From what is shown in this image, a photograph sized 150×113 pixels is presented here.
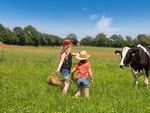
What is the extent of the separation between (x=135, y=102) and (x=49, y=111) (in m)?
3.28

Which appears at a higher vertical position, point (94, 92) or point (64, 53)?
point (64, 53)

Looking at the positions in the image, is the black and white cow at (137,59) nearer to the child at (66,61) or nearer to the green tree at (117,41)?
the child at (66,61)

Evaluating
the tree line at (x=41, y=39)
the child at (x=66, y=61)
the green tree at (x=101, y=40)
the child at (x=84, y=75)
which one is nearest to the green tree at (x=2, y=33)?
the tree line at (x=41, y=39)

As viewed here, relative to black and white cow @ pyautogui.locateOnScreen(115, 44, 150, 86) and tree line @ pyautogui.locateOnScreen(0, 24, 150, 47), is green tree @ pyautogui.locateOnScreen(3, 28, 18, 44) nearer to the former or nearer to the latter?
tree line @ pyautogui.locateOnScreen(0, 24, 150, 47)

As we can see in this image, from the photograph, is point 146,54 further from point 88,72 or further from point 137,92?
point 88,72

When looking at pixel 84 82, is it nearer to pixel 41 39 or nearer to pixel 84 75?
pixel 84 75

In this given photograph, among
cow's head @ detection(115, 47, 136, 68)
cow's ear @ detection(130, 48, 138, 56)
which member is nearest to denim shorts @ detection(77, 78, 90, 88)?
cow's head @ detection(115, 47, 136, 68)

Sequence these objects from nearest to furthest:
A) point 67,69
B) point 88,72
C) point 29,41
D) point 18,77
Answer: point 88,72 → point 67,69 → point 18,77 → point 29,41

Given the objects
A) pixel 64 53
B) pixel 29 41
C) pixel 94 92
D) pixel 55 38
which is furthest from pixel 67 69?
pixel 55 38

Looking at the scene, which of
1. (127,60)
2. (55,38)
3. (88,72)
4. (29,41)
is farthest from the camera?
(55,38)

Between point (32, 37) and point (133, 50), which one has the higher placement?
point (133, 50)

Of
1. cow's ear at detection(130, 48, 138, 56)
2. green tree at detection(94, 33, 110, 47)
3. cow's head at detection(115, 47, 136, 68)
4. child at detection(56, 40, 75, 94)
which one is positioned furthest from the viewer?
green tree at detection(94, 33, 110, 47)

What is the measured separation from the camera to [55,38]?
145m

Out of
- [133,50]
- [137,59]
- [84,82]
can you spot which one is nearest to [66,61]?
[84,82]
